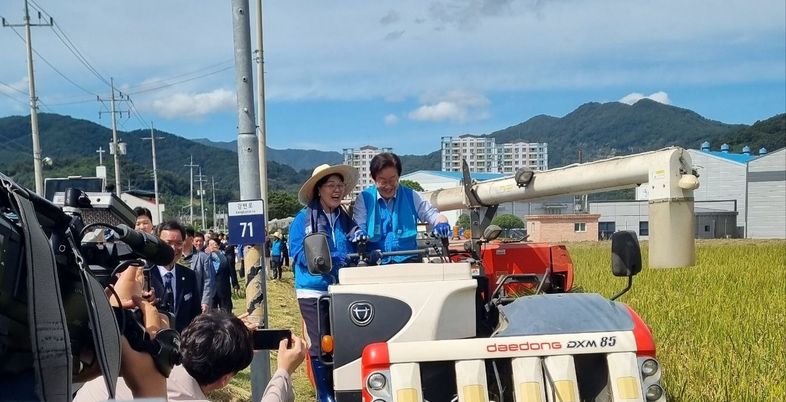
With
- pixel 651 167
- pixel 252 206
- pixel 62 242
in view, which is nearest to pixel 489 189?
pixel 651 167

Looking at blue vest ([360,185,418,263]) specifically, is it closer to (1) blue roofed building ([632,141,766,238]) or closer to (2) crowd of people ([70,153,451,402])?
(2) crowd of people ([70,153,451,402])

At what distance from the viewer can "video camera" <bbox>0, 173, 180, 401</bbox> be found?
4.40 feet

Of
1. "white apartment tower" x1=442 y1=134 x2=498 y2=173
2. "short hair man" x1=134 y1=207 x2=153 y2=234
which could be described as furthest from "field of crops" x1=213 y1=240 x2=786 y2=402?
"white apartment tower" x1=442 y1=134 x2=498 y2=173

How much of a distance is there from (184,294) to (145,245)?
4.03 metres

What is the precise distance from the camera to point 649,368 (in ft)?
10.5

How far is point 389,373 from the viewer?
3.23 m

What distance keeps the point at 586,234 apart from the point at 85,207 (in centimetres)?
5016

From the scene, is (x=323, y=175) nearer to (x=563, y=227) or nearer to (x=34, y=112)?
(x=34, y=112)

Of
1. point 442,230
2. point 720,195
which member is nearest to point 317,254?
point 442,230

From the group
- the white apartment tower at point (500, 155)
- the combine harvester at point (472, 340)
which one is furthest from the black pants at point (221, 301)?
the white apartment tower at point (500, 155)

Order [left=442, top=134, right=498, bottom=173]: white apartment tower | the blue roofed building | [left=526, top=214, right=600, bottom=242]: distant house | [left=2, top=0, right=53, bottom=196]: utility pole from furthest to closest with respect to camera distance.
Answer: [left=442, top=134, right=498, bottom=173]: white apartment tower < the blue roofed building < [left=526, top=214, right=600, bottom=242]: distant house < [left=2, top=0, right=53, bottom=196]: utility pole

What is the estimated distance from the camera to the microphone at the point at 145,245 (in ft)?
6.65

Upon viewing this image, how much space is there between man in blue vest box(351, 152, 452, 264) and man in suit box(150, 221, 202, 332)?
166 cm

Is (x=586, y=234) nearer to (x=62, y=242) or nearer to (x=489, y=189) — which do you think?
(x=489, y=189)
